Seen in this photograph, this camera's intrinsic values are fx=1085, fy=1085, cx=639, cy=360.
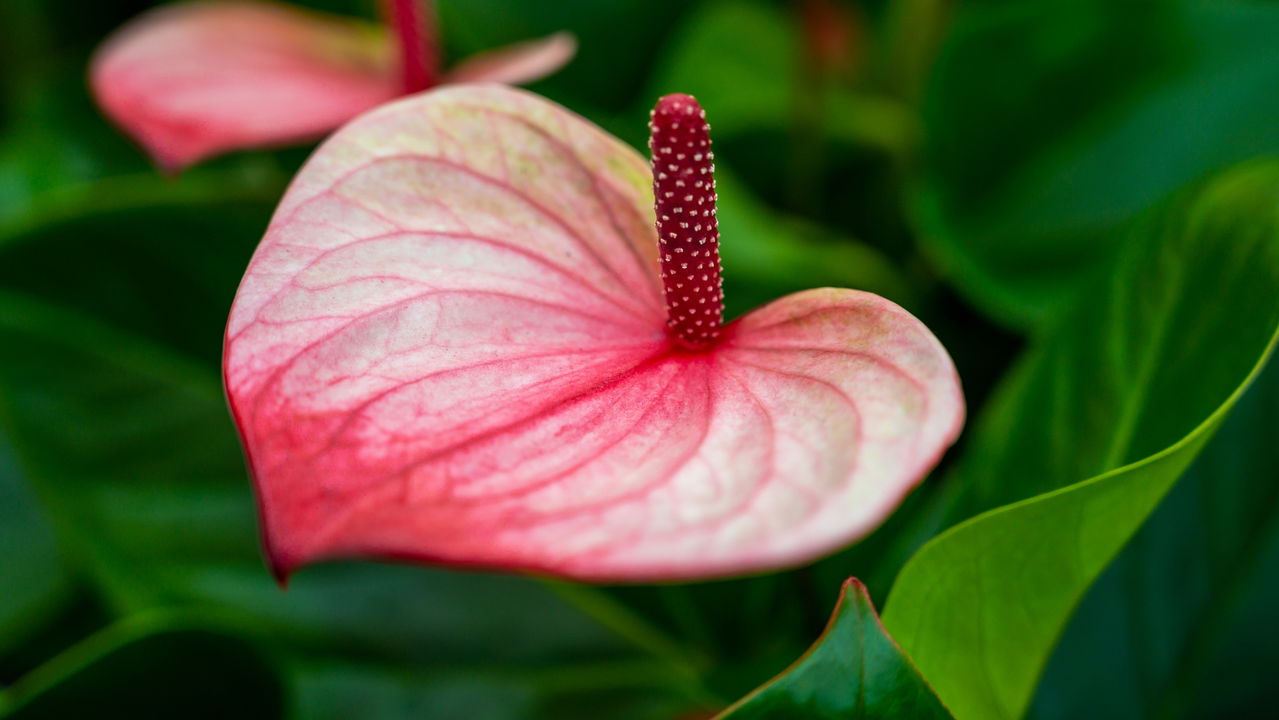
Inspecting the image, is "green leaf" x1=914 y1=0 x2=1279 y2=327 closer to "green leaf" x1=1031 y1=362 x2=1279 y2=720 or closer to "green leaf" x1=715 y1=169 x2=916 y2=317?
"green leaf" x1=715 y1=169 x2=916 y2=317

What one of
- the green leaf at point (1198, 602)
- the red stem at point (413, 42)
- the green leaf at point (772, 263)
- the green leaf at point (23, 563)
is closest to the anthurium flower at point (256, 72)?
the red stem at point (413, 42)

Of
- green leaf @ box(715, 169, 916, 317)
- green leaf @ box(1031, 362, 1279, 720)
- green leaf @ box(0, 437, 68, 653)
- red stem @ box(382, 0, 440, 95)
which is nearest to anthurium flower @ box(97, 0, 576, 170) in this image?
red stem @ box(382, 0, 440, 95)

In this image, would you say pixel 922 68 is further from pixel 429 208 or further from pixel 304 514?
pixel 304 514

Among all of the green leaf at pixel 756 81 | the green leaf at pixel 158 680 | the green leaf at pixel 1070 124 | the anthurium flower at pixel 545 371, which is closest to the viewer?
the anthurium flower at pixel 545 371

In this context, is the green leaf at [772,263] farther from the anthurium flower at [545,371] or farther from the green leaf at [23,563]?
the green leaf at [23,563]

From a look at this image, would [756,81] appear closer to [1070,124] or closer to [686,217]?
[1070,124]

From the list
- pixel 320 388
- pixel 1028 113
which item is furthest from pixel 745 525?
pixel 1028 113
